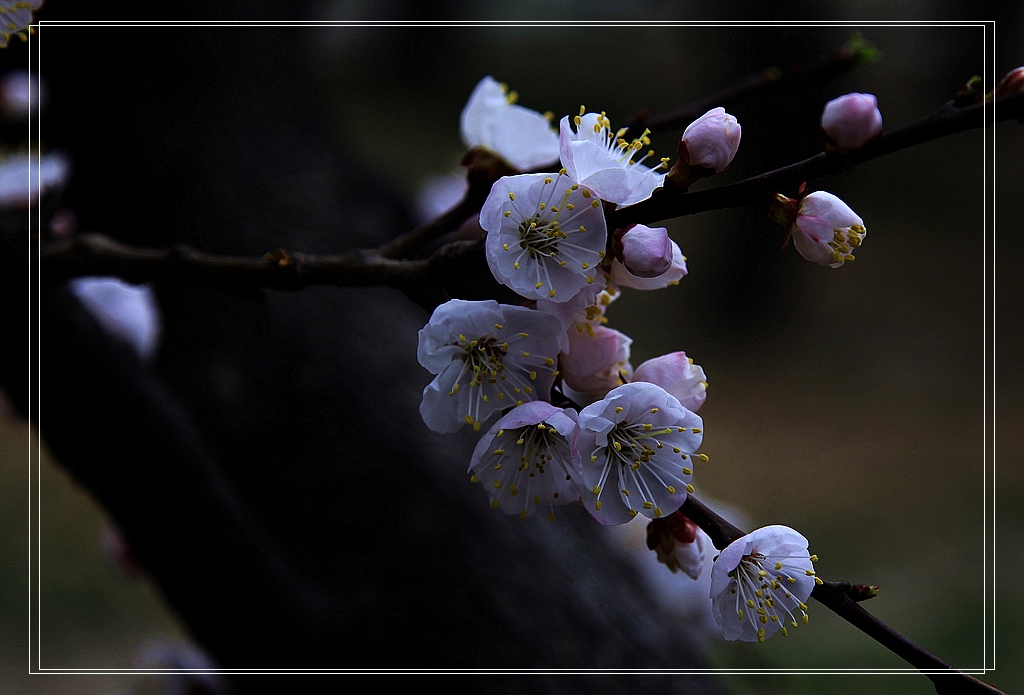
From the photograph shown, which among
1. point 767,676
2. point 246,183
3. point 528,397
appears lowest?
point 767,676

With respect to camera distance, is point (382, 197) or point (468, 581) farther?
point (382, 197)

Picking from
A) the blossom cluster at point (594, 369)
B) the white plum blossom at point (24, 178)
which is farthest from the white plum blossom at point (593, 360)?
the white plum blossom at point (24, 178)

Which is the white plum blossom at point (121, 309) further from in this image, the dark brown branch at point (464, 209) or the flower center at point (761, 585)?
the flower center at point (761, 585)

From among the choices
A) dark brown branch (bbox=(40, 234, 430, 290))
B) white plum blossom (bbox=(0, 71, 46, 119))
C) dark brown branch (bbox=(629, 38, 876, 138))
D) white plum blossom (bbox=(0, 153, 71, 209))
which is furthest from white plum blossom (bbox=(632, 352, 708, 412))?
white plum blossom (bbox=(0, 71, 46, 119))

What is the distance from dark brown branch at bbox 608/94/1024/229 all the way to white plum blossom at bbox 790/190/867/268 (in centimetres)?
1

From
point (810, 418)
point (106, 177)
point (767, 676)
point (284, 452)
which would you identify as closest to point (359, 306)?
point (284, 452)

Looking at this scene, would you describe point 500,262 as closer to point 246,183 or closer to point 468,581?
point 468,581

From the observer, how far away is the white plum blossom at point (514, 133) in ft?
1.42

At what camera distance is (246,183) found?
937 millimetres

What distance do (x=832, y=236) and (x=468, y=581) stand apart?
48 centimetres

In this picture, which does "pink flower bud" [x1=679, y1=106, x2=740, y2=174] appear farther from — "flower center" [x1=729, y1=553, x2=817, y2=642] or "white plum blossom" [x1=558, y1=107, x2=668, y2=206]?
"flower center" [x1=729, y1=553, x2=817, y2=642]

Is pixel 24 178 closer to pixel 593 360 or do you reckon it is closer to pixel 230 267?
pixel 230 267

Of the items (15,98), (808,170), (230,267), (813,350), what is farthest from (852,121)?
(813,350)

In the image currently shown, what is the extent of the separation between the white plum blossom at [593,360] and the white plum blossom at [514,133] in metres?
0.14
